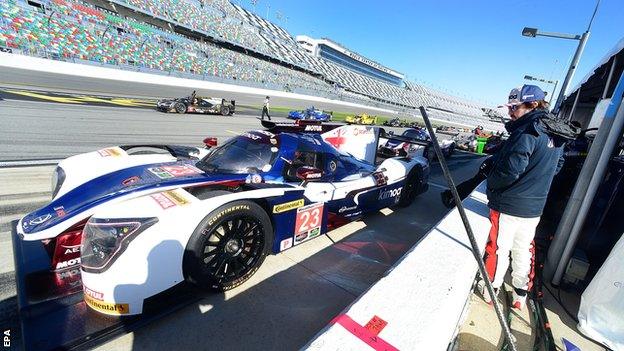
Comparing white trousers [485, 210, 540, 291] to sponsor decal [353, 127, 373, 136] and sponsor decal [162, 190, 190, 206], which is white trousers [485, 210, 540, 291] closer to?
sponsor decal [162, 190, 190, 206]

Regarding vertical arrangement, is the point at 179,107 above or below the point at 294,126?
below

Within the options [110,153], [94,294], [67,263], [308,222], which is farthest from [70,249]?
[308,222]

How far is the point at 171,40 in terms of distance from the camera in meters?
37.0

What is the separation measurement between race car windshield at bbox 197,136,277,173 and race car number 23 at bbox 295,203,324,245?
629 millimetres

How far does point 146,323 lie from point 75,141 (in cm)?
691

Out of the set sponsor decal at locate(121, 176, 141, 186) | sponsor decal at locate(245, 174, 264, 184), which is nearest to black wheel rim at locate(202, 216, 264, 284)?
sponsor decal at locate(245, 174, 264, 184)

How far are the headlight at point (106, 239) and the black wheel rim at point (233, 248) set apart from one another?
510mm

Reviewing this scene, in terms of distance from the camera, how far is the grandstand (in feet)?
85.4

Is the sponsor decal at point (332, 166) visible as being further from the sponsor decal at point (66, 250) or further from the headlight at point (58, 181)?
the headlight at point (58, 181)

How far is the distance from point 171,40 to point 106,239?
41.7 meters

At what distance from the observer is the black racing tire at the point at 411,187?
17.5ft

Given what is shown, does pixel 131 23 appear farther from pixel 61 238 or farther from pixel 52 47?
pixel 61 238

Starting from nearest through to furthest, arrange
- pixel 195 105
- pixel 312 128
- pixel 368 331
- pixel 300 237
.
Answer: pixel 368 331 < pixel 300 237 < pixel 312 128 < pixel 195 105

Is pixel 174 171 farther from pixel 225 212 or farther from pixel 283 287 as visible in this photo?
pixel 283 287
